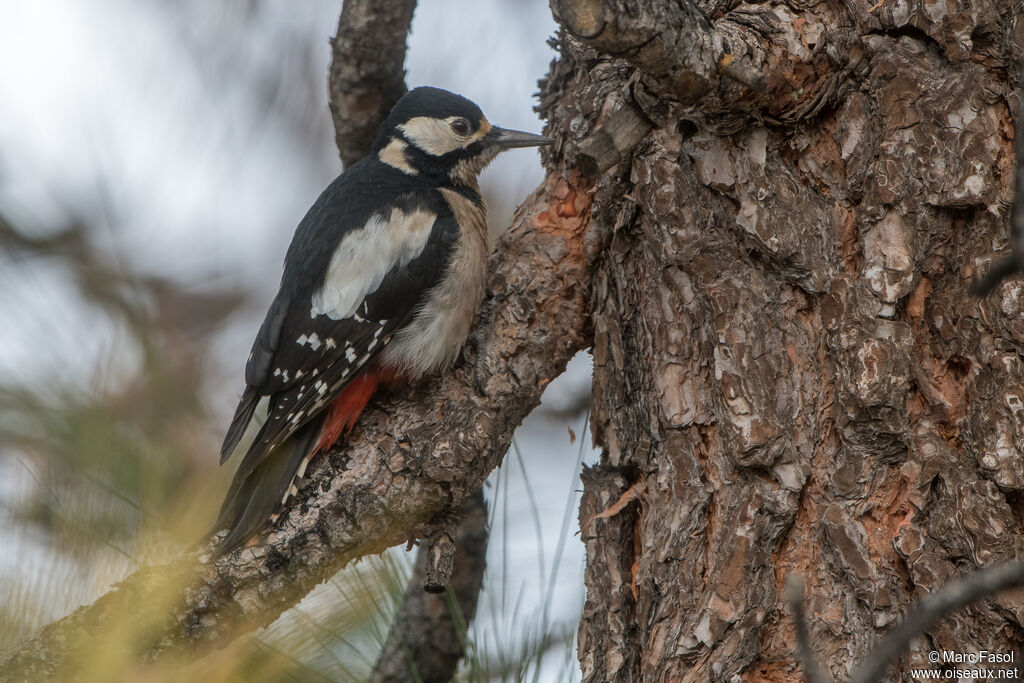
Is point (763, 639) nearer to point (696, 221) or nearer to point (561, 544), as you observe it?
point (561, 544)

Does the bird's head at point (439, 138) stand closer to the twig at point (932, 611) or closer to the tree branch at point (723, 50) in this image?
the tree branch at point (723, 50)

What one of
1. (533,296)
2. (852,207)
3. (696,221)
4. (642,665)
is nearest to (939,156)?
(852,207)

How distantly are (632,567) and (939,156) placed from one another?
1019mm

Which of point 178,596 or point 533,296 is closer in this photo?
point 178,596

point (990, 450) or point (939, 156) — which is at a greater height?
point (939, 156)

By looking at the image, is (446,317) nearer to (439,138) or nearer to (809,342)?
(439,138)

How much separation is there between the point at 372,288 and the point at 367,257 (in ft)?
0.33

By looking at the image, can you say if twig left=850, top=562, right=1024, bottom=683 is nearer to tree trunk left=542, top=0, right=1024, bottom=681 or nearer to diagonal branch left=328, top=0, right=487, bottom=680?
tree trunk left=542, top=0, right=1024, bottom=681

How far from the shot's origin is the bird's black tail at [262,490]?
1.92 meters

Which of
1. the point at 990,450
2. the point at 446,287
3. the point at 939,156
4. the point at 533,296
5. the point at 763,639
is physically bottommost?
the point at 763,639

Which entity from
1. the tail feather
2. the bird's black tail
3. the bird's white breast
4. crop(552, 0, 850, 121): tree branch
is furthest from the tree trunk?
the tail feather

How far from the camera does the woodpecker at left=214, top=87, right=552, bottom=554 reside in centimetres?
235

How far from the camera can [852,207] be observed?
1.85 metres

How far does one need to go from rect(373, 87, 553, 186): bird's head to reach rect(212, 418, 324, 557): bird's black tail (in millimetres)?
1043
